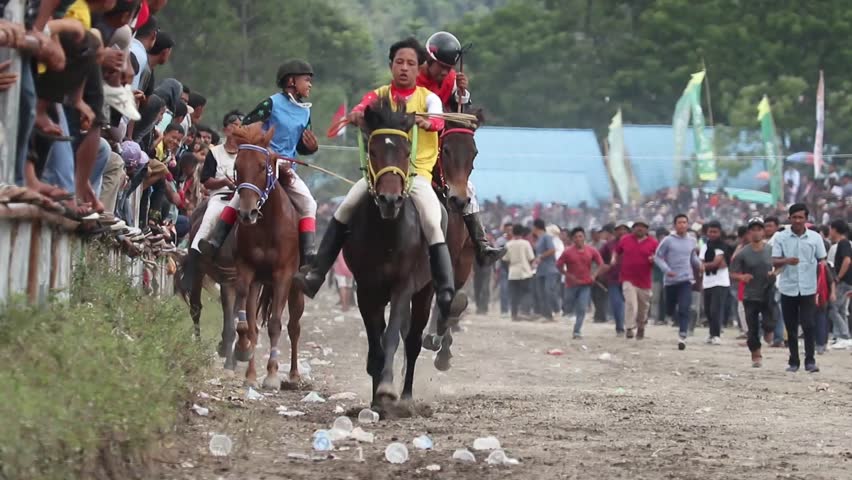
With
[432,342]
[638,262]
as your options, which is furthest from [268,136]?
[638,262]

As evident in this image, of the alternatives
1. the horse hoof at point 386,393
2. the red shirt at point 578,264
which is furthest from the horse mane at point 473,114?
the red shirt at point 578,264

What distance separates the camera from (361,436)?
8.83 m

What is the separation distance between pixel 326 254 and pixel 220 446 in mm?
3166

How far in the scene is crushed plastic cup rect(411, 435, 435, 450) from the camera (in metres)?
8.54

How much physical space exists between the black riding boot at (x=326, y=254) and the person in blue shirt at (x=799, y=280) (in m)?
8.36

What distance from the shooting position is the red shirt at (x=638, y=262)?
974 inches

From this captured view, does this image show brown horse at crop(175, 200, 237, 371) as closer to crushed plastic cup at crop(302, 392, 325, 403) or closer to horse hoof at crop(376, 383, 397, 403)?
crushed plastic cup at crop(302, 392, 325, 403)

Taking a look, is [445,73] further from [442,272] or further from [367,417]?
[367,417]

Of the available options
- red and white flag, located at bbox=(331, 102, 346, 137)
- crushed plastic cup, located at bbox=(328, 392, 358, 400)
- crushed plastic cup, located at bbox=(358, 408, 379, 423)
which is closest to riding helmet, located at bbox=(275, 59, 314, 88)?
red and white flag, located at bbox=(331, 102, 346, 137)

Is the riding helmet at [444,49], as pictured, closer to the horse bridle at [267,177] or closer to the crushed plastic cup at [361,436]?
the horse bridle at [267,177]

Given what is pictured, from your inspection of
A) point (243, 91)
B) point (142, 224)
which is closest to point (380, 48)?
point (243, 91)

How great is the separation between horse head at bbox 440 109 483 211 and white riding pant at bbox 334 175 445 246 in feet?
5.02

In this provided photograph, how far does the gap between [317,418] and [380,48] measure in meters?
89.7

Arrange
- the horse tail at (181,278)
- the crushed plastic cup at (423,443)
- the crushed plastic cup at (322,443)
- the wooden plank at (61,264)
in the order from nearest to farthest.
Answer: the crushed plastic cup at (322,443)
the wooden plank at (61,264)
the crushed plastic cup at (423,443)
the horse tail at (181,278)
